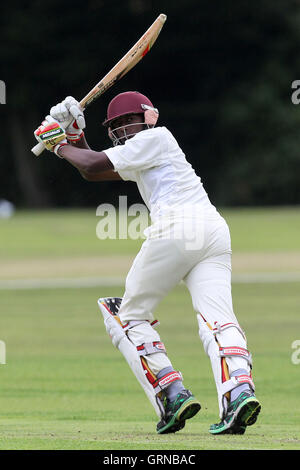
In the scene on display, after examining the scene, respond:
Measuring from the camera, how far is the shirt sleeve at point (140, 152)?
552 cm

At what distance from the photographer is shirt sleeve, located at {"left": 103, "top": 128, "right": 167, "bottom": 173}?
5.52 metres

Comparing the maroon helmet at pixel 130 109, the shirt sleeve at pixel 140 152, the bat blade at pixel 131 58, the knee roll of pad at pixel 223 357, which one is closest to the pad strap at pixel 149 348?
the knee roll of pad at pixel 223 357

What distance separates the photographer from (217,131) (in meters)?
40.8

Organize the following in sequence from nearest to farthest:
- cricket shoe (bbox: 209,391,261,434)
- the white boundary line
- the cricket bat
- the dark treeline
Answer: cricket shoe (bbox: 209,391,261,434), the cricket bat, the white boundary line, the dark treeline

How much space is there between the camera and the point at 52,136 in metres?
5.83

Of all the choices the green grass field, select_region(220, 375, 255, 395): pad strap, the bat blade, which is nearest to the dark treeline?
Result: the green grass field

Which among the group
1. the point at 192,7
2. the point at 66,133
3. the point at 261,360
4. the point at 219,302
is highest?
the point at 192,7

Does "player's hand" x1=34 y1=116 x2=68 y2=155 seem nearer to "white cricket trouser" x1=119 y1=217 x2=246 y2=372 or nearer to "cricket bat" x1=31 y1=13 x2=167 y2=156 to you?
"cricket bat" x1=31 y1=13 x2=167 y2=156

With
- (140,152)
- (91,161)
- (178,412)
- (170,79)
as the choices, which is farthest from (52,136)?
(170,79)

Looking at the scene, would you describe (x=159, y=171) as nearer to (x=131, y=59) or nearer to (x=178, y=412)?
(x=131, y=59)
